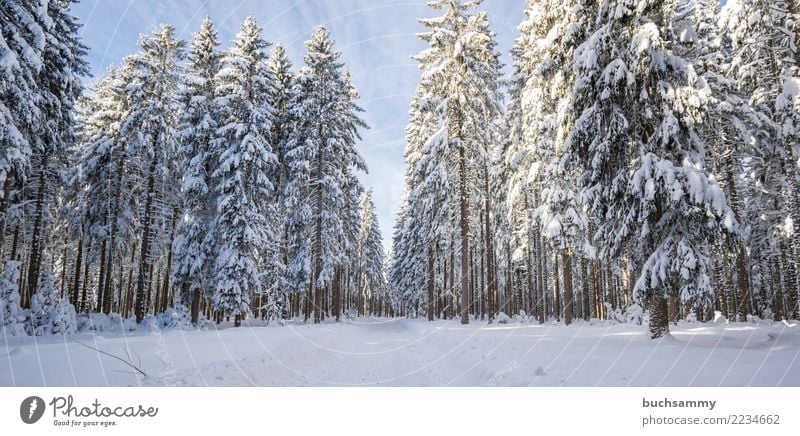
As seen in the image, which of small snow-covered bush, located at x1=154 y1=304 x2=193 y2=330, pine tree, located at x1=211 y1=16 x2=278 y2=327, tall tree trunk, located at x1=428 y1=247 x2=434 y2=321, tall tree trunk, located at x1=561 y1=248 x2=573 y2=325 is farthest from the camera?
tall tree trunk, located at x1=428 y1=247 x2=434 y2=321

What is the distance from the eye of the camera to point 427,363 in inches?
375

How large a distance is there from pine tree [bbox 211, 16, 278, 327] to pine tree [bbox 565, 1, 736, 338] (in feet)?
50.5

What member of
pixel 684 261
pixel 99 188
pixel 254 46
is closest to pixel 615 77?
pixel 684 261

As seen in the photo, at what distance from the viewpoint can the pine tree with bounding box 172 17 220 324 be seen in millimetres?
19906

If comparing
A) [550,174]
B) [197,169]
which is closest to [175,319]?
[197,169]

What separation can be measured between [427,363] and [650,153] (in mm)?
7267

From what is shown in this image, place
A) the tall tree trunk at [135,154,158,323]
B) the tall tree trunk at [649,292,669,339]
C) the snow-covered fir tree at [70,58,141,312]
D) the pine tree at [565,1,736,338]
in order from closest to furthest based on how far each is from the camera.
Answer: the pine tree at [565,1,736,338], the tall tree trunk at [649,292,669,339], the tall tree trunk at [135,154,158,323], the snow-covered fir tree at [70,58,141,312]

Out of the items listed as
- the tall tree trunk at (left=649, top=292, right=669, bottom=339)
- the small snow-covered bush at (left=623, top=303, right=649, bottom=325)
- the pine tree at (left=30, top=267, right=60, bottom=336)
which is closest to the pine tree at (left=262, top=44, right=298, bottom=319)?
the pine tree at (left=30, top=267, right=60, bottom=336)

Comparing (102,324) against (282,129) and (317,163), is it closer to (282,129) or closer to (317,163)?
(317,163)

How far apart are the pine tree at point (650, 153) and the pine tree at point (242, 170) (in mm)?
15383

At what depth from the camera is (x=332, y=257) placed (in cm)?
2653

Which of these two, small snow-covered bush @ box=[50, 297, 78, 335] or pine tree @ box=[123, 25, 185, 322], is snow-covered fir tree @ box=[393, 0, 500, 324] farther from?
small snow-covered bush @ box=[50, 297, 78, 335]

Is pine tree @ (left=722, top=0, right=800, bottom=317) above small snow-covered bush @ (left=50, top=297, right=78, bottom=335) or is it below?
above

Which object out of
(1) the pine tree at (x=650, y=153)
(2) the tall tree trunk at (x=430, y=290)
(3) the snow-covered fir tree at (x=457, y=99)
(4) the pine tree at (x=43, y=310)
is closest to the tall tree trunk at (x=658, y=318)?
(1) the pine tree at (x=650, y=153)
